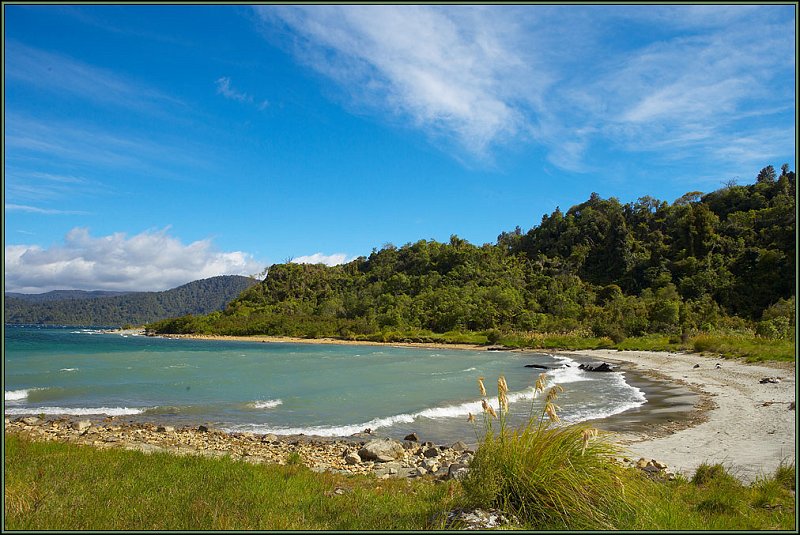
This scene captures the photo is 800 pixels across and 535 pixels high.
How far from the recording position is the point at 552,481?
209 inches

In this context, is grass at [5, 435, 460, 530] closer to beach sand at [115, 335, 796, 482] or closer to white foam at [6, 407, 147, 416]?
beach sand at [115, 335, 796, 482]

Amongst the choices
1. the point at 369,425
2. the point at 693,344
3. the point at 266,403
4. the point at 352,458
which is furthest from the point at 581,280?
the point at 352,458

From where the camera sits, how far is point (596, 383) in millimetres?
28609

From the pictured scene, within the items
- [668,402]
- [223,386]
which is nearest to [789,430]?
[668,402]

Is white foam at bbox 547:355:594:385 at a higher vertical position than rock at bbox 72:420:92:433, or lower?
lower

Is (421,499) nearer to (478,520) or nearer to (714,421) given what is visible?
(478,520)

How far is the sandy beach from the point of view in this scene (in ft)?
33.2

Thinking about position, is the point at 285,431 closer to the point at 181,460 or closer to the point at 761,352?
the point at 181,460

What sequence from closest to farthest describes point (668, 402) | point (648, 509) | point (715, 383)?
1. point (648, 509)
2. point (668, 402)
3. point (715, 383)

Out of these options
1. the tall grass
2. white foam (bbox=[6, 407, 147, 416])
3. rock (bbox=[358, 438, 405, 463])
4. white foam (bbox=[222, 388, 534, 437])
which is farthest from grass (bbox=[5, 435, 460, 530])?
white foam (bbox=[6, 407, 147, 416])

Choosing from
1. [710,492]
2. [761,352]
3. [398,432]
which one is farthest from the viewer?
[761,352]

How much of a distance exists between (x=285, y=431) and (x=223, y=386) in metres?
13.2

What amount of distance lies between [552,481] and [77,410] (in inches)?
827

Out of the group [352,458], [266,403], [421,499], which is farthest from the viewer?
[266,403]
